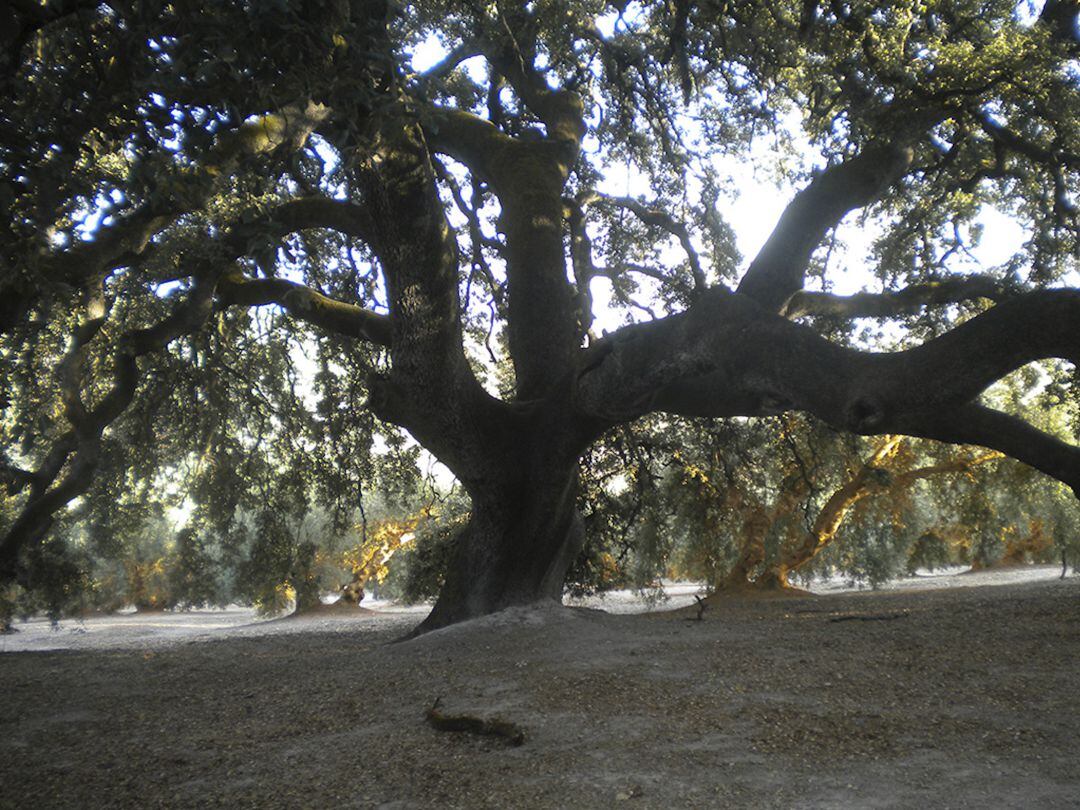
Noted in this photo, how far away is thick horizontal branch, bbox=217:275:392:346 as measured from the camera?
8.15 m

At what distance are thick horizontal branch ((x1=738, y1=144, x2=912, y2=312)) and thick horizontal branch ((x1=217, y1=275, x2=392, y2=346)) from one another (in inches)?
158

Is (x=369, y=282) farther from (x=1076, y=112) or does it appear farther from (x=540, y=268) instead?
(x=1076, y=112)

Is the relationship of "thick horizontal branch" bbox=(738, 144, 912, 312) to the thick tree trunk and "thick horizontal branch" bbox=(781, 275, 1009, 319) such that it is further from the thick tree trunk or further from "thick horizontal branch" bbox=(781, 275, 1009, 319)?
the thick tree trunk

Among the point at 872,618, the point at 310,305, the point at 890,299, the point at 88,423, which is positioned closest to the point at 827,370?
the point at 872,618

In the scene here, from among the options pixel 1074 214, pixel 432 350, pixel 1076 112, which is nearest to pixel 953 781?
pixel 432 350

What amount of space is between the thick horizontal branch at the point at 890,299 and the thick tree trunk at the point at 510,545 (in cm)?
326

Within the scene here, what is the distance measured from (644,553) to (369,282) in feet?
24.4

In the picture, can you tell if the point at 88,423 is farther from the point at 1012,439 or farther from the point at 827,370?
the point at 1012,439

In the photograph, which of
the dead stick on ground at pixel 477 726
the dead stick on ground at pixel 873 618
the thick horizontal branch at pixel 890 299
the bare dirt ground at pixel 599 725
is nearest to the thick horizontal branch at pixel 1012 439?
the bare dirt ground at pixel 599 725

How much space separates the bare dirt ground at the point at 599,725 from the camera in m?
2.89

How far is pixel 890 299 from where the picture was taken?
8.42 m

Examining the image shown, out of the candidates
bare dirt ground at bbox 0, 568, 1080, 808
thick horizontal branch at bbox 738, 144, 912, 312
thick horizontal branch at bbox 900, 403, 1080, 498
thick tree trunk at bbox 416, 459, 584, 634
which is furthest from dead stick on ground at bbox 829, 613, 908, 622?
thick horizontal branch at bbox 738, 144, 912, 312

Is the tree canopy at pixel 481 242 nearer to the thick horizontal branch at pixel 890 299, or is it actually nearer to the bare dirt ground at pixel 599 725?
the thick horizontal branch at pixel 890 299

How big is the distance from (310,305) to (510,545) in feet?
11.5
